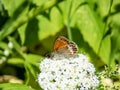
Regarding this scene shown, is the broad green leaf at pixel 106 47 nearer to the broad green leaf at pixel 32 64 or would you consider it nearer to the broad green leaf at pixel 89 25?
the broad green leaf at pixel 89 25

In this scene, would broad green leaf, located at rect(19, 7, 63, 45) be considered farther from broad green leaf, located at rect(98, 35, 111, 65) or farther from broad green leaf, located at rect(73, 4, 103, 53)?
broad green leaf, located at rect(98, 35, 111, 65)

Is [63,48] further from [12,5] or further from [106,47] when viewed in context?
[12,5]

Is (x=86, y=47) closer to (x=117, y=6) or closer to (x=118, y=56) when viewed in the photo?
(x=118, y=56)

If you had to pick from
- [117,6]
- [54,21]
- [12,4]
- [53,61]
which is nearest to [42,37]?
[54,21]

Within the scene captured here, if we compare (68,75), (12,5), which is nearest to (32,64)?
(12,5)

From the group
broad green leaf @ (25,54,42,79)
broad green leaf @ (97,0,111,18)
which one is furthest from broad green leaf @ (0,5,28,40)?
broad green leaf @ (97,0,111,18)

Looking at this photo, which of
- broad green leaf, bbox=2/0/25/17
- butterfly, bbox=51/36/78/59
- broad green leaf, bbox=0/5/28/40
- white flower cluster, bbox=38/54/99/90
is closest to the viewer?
white flower cluster, bbox=38/54/99/90

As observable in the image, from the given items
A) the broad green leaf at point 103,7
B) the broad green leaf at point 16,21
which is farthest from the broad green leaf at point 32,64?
the broad green leaf at point 103,7
